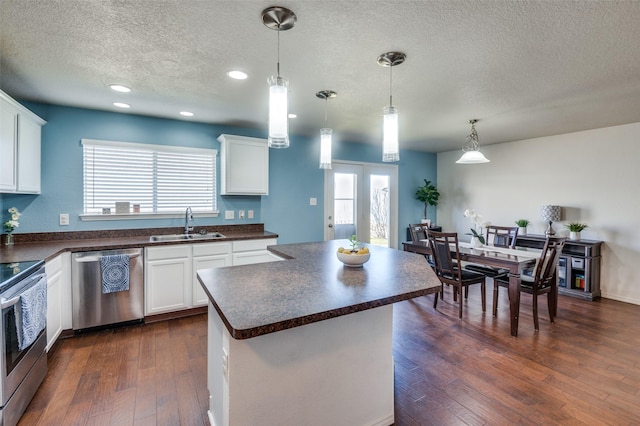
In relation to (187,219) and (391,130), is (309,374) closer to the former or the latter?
(391,130)

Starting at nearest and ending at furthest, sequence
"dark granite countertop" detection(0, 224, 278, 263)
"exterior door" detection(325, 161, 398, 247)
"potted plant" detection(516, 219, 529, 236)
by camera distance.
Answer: "dark granite countertop" detection(0, 224, 278, 263), "potted plant" detection(516, 219, 529, 236), "exterior door" detection(325, 161, 398, 247)

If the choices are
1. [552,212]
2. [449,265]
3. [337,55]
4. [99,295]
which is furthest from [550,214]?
[99,295]

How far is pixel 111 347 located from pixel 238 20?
2.91 meters

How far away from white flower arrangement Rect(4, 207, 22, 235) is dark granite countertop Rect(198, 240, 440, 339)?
251 centimetres

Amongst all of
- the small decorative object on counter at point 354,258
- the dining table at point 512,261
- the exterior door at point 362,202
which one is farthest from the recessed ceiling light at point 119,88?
the dining table at point 512,261

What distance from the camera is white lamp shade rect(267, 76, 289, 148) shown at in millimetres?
1662

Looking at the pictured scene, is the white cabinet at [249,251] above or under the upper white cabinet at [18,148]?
under

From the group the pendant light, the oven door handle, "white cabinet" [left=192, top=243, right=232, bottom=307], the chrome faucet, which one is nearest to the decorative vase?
the pendant light

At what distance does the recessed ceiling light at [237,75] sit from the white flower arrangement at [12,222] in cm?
257

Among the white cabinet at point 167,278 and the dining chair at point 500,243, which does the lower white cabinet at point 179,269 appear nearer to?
the white cabinet at point 167,278

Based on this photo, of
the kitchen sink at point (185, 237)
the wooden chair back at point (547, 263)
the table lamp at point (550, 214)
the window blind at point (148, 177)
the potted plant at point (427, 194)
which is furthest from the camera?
the potted plant at point (427, 194)

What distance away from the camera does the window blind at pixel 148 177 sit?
3.45 m

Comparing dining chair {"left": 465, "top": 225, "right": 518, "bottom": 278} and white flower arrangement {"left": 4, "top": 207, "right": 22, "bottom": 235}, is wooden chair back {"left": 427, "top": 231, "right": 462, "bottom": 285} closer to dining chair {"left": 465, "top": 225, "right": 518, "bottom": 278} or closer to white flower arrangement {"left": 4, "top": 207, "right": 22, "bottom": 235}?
→ dining chair {"left": 465, "top": 225, "right": 518, "bottom": 278}

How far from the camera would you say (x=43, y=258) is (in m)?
2.36
